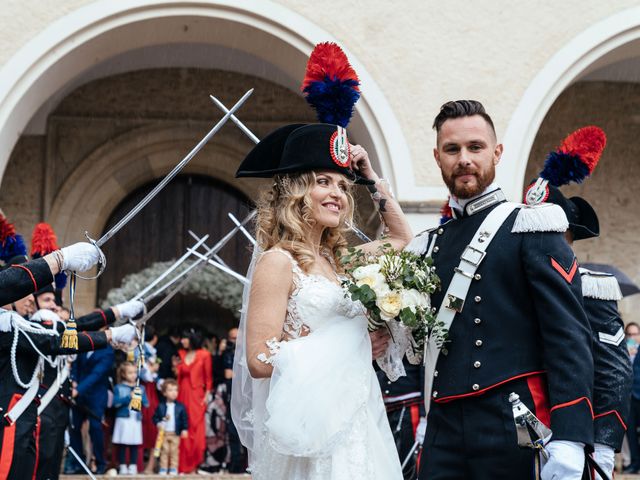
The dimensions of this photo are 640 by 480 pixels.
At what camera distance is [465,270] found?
322 cm

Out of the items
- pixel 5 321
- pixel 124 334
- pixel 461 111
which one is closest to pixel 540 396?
pixel 461 111

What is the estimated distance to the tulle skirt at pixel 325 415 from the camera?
3.12 metres

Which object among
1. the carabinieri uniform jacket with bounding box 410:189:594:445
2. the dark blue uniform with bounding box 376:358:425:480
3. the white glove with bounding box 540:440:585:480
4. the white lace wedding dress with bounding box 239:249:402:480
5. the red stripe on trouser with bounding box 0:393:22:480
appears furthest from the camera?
the dark blue uniform with bounding box 376:358:425:480

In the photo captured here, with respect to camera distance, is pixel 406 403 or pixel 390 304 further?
pixel 406 403

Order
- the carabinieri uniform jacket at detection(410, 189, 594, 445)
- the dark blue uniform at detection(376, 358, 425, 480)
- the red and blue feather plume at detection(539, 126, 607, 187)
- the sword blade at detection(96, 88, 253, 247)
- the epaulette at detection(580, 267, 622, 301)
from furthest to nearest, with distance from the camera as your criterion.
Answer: the dark blue uniform at detection(376, 358, 425, 480) → the sword blade at detection(96, 88, 253, 247) → the red and blue feather plume at detection(539, 126, 607, 187) → the epaulette at detection(580, 267, 622, 301) → the carabinieri uniform jacket at detection(410, 189, 594, 445)

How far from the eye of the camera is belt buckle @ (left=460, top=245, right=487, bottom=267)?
10.5 feet

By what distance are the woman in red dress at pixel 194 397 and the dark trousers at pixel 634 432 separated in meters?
3.85

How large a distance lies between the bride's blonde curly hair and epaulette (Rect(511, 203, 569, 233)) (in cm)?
58

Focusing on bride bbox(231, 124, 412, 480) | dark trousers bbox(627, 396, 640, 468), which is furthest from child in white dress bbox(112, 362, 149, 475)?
bride bbox(231, 124, 412, 480)

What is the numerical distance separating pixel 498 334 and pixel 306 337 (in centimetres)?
57

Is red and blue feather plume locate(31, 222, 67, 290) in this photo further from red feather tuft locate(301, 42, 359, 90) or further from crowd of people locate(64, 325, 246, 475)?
red feather tuft locate(301, 42, 359, 90)

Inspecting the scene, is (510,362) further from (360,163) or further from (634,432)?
(634,432)

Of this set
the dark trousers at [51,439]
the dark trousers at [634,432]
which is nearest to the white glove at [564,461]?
the dark trousers at [51,439]

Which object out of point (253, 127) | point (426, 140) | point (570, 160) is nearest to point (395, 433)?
point (570, 160)
